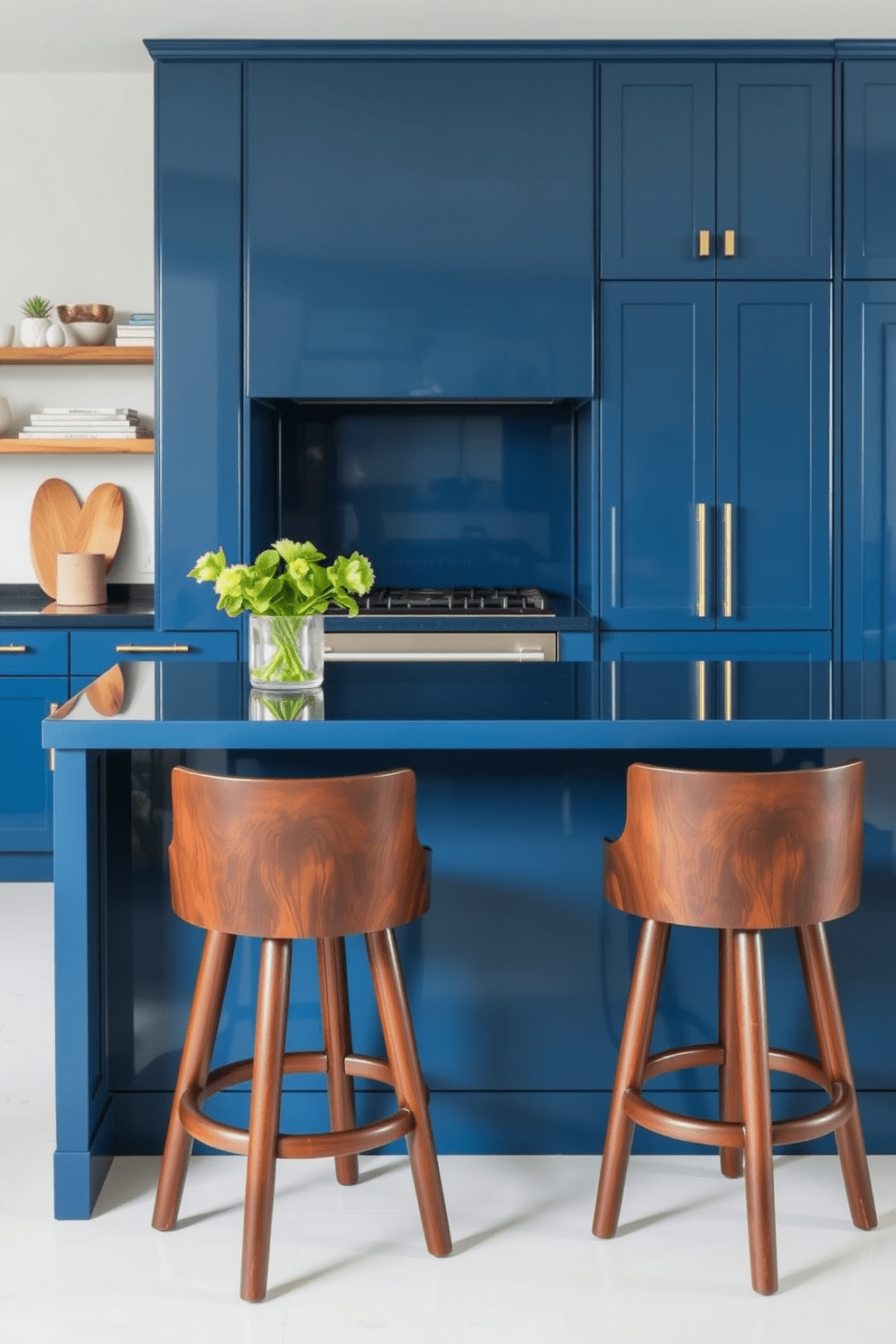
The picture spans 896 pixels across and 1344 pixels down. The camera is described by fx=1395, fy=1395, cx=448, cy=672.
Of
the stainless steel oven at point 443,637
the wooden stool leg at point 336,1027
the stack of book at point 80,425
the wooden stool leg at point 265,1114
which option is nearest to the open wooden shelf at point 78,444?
the stack of book at point 80,425

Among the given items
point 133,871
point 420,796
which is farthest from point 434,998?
point 133,871

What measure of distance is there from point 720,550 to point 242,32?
2192 mm

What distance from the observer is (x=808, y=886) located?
2.21m

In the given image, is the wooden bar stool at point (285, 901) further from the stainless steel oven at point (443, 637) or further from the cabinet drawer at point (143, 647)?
the cabinet drawer at point (143, 647)

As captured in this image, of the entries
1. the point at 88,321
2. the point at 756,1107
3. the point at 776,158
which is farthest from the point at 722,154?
the point at 756,1107

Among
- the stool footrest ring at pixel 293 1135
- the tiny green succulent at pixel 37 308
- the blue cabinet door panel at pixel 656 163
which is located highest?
the blue cabinet door panel at pixel 656 163

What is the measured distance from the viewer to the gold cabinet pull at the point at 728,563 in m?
4.46

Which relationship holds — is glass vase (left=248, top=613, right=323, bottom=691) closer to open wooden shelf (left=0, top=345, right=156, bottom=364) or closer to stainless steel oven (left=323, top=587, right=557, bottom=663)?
stainless steel oven (left=323, top=587, right=557, bottom=663)

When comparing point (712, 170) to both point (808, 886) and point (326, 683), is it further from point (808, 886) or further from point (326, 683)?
point (808, 886)

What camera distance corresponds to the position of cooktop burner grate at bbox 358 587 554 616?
4402mm

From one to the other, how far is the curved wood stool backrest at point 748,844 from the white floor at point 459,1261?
1.98ft

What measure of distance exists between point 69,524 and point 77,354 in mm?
638

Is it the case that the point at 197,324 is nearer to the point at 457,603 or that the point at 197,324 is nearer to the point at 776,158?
the point at 457,603

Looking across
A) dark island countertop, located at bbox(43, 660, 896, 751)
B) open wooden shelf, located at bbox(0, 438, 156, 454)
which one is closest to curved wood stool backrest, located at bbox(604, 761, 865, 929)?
dark island countertop, located at bbox(43, 660, 896, 751)
